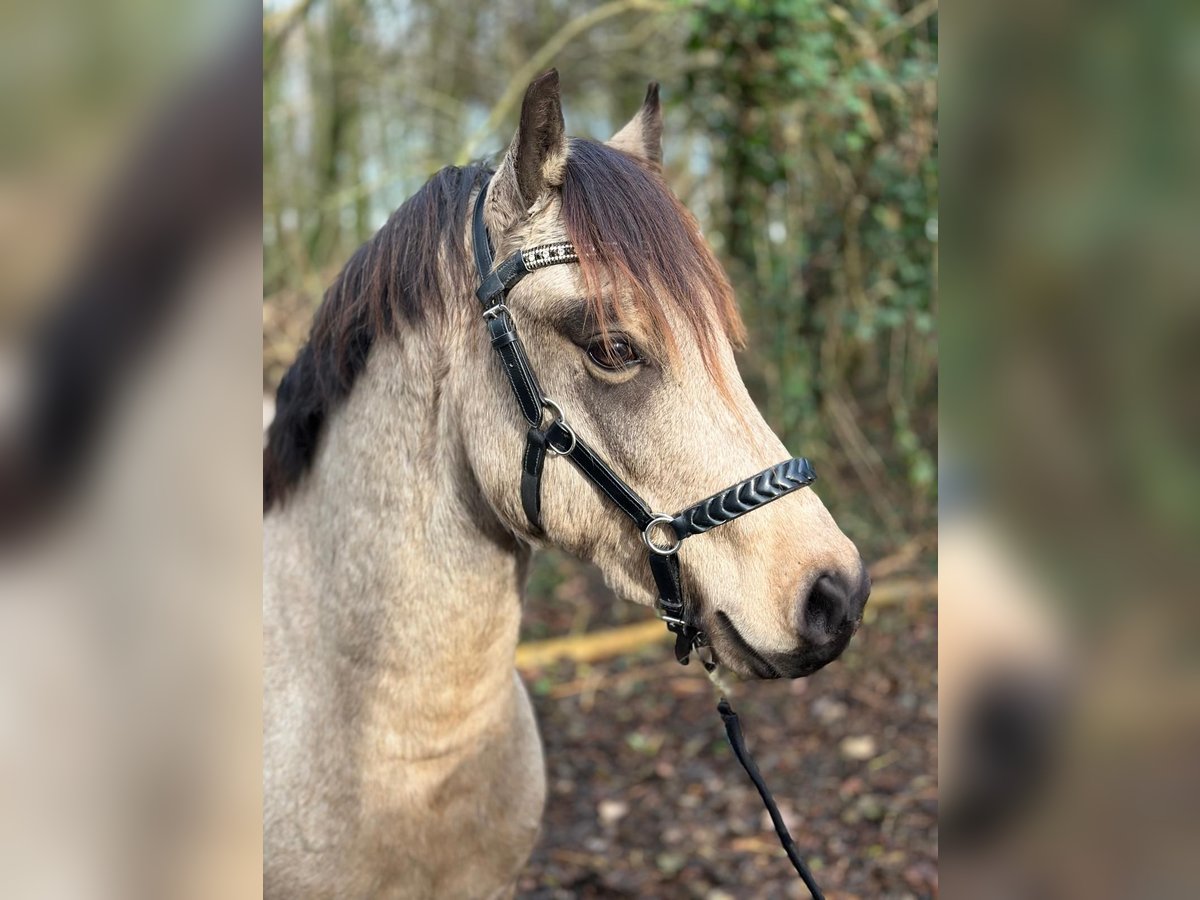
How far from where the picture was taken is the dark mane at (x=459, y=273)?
162 centimetres

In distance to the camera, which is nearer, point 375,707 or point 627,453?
point 627,453

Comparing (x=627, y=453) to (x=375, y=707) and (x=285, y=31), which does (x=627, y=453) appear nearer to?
(x=375, y=707)

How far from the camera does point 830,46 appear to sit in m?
4.39

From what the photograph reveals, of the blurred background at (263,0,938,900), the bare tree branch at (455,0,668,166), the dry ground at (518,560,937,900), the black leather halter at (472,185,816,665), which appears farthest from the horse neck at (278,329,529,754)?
the bare tree branch at (455,0,668,166)

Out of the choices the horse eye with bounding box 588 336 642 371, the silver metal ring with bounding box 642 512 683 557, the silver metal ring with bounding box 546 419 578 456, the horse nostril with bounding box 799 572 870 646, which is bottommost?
the horse nostril with bounding box 799 572 870 646

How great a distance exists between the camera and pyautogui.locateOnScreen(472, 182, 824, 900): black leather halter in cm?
158

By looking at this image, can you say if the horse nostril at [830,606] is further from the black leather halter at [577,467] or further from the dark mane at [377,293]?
the dark mane at [377,293]

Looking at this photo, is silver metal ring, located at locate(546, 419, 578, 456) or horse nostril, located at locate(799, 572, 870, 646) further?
silver metal ring, located at locate(546, 419, 578, 456)
